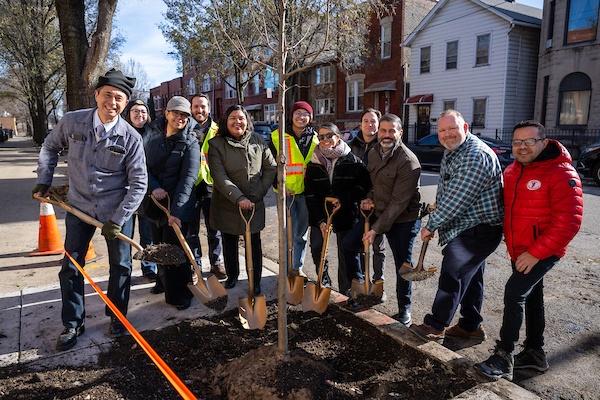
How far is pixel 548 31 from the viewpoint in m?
19.8

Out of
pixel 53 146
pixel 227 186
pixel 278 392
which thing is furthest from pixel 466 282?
pixel 53 146

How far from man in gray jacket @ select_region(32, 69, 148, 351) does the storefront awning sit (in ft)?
81.2

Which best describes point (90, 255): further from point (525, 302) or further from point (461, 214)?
point (525, 302)

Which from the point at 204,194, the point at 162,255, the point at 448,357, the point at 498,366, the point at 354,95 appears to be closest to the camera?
the point at 498,366

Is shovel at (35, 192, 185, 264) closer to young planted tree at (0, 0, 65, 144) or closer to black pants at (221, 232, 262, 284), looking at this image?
black pants at (221, 232, 262, 284)

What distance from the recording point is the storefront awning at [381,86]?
2641 centimetres

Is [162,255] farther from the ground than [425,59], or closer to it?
closer to it

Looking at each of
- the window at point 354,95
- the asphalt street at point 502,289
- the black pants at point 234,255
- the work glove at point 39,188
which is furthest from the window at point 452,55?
the work glove at point 39,188

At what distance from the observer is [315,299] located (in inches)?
144

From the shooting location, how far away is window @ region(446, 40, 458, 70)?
23.2 metres

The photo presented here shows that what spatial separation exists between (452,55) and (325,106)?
1161 centimetres

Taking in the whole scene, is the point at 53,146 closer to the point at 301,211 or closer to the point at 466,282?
the point at 301,211

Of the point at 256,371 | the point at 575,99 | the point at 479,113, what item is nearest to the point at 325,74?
the point at 479,113

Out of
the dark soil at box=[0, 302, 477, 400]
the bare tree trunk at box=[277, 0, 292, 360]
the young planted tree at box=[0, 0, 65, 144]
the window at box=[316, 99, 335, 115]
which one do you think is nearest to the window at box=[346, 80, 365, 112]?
the window at box=[316, 99, 335, 115]
